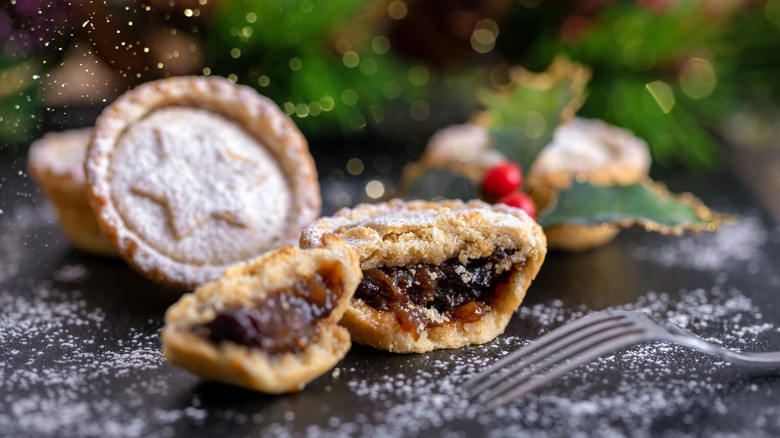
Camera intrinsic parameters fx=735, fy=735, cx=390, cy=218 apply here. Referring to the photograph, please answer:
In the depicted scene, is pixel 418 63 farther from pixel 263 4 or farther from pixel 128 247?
pixel 128 247

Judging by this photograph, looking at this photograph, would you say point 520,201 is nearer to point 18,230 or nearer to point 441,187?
point 441,187

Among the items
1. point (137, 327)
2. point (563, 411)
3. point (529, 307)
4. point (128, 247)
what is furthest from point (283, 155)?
point (563, 411)

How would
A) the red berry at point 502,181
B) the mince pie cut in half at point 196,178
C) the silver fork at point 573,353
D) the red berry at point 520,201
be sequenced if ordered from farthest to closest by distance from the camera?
the red berry at point 502,181, the red berry at point 520,201, the mince pie cut in half at point 196,178, the silver fork at point 573,353

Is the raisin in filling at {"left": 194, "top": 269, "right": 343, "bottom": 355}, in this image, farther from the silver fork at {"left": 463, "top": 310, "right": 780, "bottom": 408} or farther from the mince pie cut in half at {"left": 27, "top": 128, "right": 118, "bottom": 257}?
the mince pie cut in half at {"left": 27, "top": 128, "right": 118, "bottom": 257}

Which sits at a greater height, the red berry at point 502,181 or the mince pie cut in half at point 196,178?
the mince pie cut in half at point 196,178

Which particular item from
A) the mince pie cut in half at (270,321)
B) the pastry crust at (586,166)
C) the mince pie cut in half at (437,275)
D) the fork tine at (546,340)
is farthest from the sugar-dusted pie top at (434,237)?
the pastry crust at (586,166)

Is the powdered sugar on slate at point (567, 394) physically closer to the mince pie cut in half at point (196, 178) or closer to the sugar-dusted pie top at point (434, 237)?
the sugar-dusted pie top at point (434, 237)
